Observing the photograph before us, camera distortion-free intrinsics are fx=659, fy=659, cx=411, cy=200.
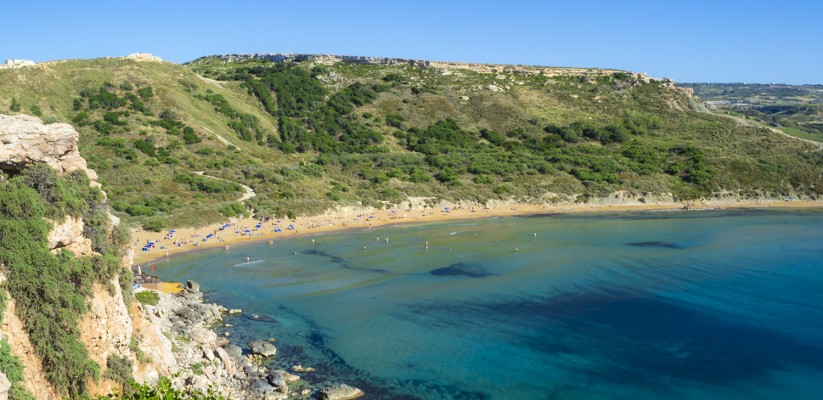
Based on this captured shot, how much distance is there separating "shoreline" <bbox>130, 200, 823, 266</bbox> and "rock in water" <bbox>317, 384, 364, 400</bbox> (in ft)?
94.5

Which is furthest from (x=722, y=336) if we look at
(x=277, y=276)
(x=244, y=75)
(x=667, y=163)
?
(x=244, y=75)

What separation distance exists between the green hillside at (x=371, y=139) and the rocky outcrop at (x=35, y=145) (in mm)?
39668

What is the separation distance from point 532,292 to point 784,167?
70896 mm

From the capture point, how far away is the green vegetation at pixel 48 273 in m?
20.2

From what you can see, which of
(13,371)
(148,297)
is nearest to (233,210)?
(148,297)

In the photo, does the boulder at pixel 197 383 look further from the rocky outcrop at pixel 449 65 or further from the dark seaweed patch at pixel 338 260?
the rocky outcrop at pixel 449 65

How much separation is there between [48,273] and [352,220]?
53295 mm

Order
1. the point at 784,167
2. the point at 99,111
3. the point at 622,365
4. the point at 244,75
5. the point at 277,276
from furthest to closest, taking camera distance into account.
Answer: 1. the point at 244,75
2. the point at 784,167
3. the point at 99,111
4. the point at 277,276
5. the point at 622,365

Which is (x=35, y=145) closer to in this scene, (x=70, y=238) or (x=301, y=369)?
(x=70, y=238)

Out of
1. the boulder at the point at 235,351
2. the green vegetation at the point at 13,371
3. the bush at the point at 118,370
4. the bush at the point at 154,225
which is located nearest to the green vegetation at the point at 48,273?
the bush at the point at 118,370

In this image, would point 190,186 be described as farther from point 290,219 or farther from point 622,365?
point 622,365

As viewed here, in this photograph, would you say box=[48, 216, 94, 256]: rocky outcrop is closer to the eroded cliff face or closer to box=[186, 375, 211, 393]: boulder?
the eroded cliff face

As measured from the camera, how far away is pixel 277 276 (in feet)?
163

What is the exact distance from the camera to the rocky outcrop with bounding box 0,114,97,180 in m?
22.4
